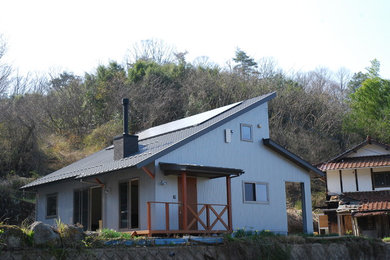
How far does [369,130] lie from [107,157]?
24.5 m

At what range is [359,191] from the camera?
29984 mm

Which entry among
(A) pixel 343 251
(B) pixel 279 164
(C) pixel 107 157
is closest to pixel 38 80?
(C) pixel 107 157

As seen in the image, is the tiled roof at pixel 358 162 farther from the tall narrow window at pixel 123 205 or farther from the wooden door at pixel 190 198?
the tall narrow window at pixel 123 205

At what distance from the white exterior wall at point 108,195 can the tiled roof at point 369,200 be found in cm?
1603

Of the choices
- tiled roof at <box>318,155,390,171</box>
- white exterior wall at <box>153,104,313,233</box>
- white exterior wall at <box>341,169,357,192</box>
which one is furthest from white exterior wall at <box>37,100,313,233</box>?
white exterior wall at <box>341,169,357,192</box>

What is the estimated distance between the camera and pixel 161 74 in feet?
130

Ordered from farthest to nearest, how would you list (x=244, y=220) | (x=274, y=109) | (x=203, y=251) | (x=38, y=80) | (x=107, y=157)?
(x=38, y=80) → (x=274, y=109) → (x=107, y=157) → (x=244, y=220) → (x=203, y=251)

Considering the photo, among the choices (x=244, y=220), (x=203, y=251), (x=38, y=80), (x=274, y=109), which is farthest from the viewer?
(x=38, y=80)

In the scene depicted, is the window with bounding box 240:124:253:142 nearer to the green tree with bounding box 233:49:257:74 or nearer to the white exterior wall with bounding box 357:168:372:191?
the white exterior wall with bounding box 357:168:372:191

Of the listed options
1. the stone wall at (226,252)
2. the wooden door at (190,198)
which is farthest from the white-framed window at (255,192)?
the stone wall at (226,252)

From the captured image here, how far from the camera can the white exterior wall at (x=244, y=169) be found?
17.5 meters

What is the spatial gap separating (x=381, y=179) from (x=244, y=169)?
14169 millimetres

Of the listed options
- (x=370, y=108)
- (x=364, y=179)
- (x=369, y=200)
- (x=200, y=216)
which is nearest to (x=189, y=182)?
(x=200, y=216)

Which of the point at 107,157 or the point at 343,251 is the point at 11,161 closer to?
the point at 107,157
